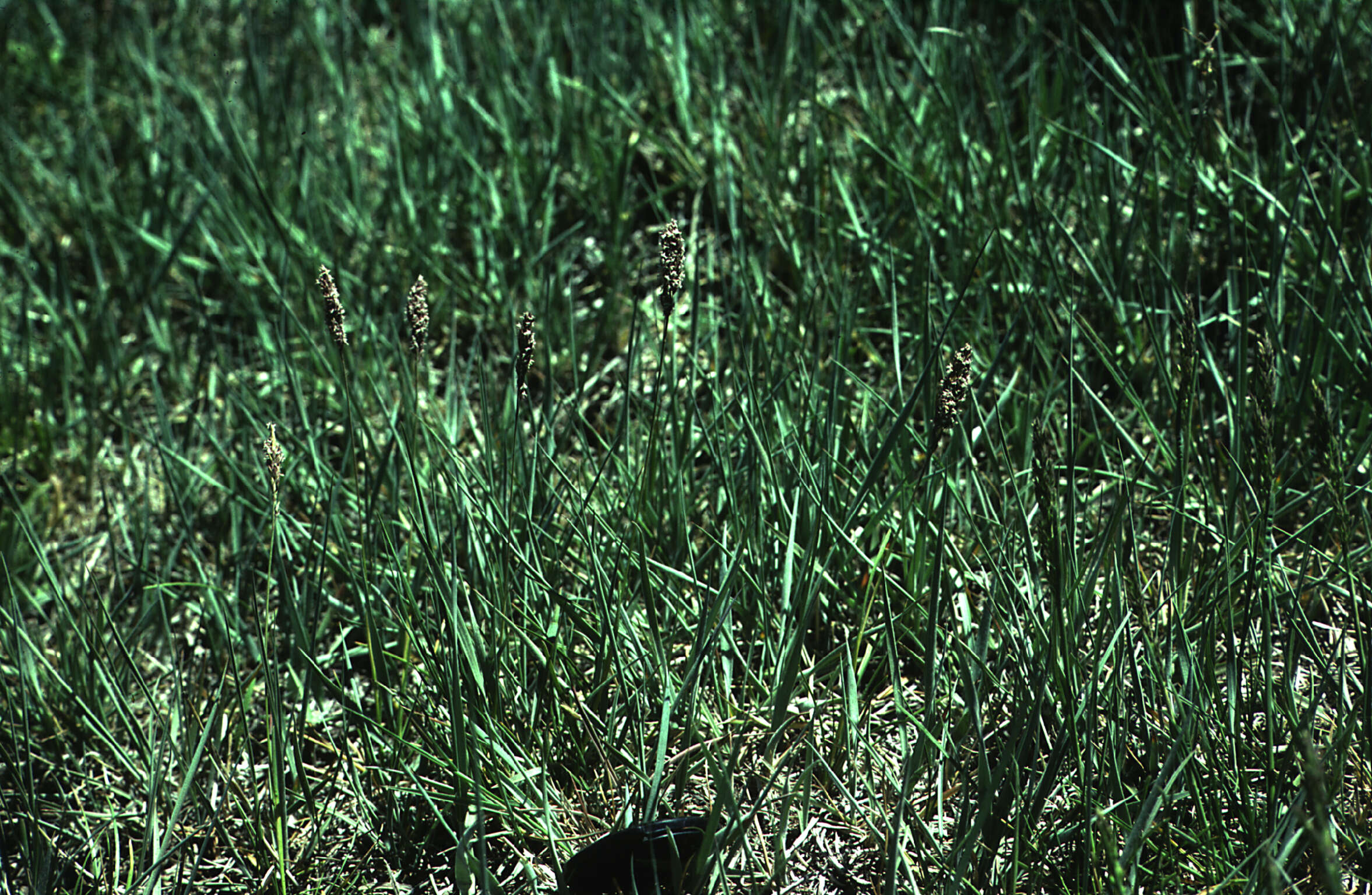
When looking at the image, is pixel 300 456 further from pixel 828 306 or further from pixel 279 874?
pixel 828 306

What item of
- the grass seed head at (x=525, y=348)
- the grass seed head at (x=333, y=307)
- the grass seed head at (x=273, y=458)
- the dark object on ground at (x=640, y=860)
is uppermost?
the grass seed head at (x=333, y=307)

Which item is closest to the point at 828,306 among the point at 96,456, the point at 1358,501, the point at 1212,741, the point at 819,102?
the point at 819,102

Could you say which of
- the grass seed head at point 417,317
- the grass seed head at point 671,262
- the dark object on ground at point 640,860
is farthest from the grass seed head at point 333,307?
the dark object on ground at point 640,860

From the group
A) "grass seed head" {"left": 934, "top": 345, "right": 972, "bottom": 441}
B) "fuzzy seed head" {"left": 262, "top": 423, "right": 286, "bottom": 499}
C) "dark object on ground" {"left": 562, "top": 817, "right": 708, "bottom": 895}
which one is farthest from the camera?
"dark object on ground" {"left": 562, "top": 817, "right": 708, "bottom": 895}

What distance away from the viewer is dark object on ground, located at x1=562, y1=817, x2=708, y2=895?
130cm

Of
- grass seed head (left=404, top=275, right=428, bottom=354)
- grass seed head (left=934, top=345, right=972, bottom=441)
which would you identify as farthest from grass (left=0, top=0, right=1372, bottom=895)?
grass seed head (left=404, top=275, right=428, bottom=354)

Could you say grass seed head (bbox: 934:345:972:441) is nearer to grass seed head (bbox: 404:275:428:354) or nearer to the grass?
the grass

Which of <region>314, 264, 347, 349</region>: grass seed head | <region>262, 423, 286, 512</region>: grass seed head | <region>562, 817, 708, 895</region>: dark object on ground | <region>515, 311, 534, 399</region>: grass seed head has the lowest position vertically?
<region>562, 817, 708, 895</region>: dark object on ground

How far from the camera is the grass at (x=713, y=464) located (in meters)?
1.40

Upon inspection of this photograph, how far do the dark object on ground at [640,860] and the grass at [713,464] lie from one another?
0.04m

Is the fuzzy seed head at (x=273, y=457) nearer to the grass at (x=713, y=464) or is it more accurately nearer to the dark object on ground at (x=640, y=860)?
the grass at (x=713, y=464)

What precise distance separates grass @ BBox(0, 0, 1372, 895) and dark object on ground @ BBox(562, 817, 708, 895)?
0.04 m

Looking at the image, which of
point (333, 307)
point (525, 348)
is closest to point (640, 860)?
point (525, 348)

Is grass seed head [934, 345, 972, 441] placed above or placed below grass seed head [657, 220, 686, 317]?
below
